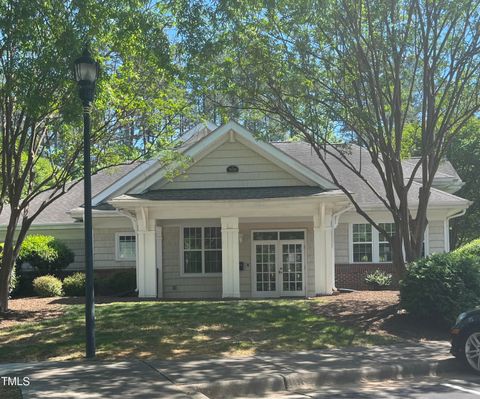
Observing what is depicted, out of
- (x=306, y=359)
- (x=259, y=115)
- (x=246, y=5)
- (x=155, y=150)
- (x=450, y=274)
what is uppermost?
(x=246, y=5)

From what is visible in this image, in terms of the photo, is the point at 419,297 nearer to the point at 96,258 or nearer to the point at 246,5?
the point at 246,5

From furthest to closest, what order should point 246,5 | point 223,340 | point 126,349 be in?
point 246,5 → point 223,340 → point 126,349

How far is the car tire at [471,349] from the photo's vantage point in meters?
8.50

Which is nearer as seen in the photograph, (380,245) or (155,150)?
(155,150)

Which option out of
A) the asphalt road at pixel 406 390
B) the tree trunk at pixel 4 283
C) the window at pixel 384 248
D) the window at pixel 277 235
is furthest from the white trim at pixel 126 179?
the asphalt road at pixel 406 390

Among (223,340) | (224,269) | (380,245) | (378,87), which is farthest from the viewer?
(380,245)

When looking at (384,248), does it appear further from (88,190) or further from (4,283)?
(88,190)

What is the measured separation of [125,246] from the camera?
22250mm

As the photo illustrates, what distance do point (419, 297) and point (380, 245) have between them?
389 inches

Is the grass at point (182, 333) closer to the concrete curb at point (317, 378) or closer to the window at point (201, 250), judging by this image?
the concrete curb at point (317, 378)

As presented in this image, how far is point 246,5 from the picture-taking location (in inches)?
458

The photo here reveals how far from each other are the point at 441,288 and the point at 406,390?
4464 millimetres

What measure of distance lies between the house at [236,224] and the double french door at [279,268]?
0.04m

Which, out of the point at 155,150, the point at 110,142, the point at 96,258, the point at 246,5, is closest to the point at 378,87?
the point at 246,5
